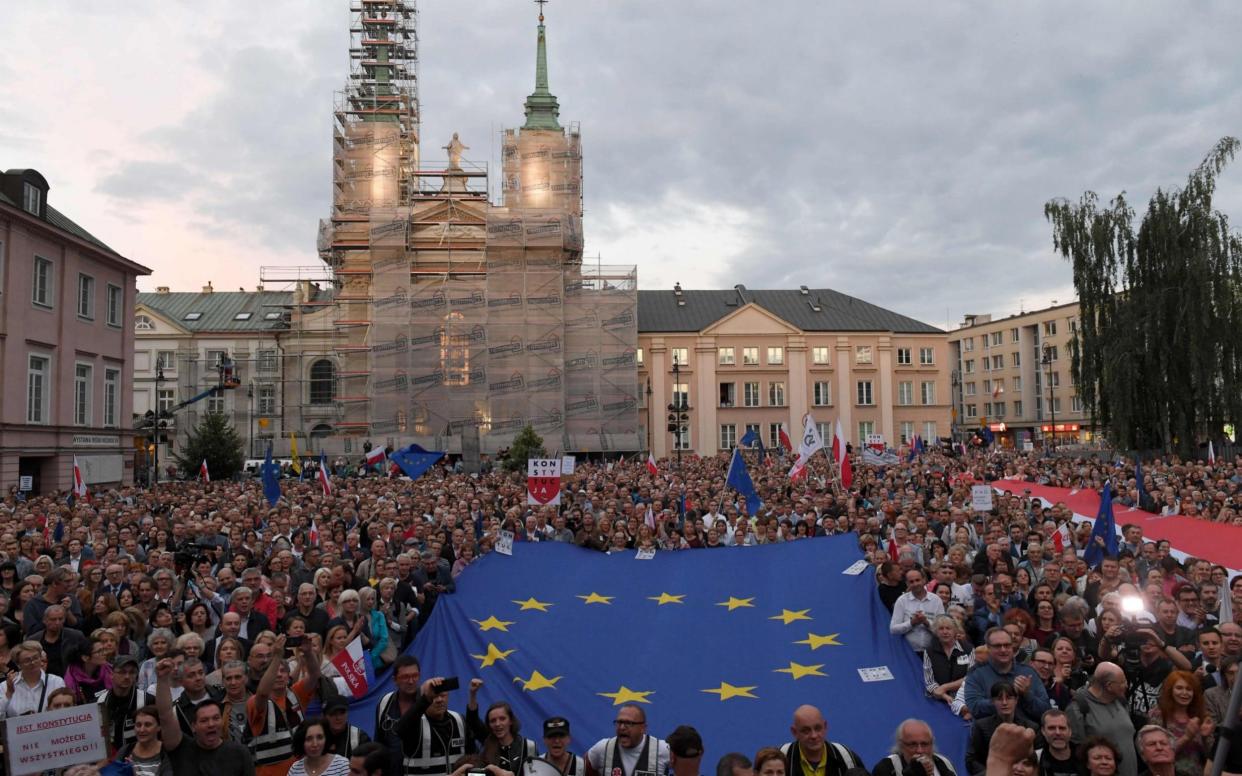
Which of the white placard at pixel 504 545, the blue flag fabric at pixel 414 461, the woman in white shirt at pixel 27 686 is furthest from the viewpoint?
the blue flag fabric at pixel 414 461

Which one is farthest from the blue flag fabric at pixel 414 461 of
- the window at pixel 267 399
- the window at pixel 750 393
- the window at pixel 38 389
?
the window at pixel 750 393

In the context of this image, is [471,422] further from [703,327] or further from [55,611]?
[55,611]

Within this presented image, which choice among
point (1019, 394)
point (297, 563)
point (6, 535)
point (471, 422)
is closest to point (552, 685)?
point (297, 563)

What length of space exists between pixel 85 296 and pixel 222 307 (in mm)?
40240

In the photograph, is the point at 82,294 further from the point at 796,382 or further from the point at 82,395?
the point at 796,382

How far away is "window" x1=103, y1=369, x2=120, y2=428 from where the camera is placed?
37500mm

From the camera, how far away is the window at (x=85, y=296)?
1414 inches

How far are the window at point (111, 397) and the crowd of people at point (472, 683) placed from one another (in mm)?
23634

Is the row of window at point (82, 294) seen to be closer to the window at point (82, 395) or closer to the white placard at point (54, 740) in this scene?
the window at point (82, 395)

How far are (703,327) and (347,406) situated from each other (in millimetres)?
25327

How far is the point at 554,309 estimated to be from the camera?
54781 mm

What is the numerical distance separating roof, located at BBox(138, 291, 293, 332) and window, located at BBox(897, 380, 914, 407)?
147ft

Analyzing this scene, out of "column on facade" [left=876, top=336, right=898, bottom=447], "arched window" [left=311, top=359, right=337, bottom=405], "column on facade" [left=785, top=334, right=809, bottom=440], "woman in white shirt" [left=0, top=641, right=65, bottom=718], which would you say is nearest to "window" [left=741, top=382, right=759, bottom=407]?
"column on facade" [left=785, top=334, right=809, bottom=440]

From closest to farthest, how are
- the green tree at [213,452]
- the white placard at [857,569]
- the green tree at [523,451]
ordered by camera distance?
the white placard at [857,569], the green tree at [523,451], the green tree at [213,452]
